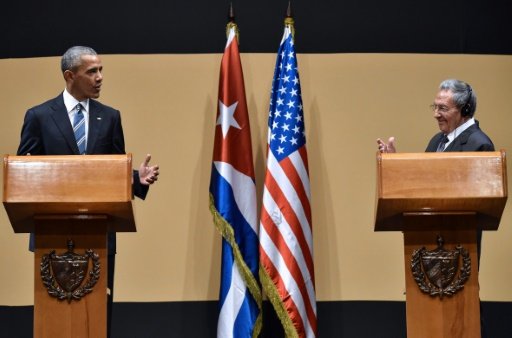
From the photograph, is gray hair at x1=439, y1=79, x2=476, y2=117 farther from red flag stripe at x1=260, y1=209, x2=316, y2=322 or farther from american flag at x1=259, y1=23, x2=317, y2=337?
red flag stripe at x1=260, y1=209, x2=316, y2=322

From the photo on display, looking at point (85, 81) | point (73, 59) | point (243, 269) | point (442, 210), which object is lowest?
point (243, 269)

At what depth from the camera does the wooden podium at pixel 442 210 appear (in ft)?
13.2

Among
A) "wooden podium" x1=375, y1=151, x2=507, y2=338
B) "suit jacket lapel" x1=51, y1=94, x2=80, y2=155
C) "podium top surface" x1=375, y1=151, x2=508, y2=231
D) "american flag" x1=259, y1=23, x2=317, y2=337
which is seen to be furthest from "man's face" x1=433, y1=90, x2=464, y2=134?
"suit jacket lapel" x1=51, y1=94, x2=80, y2=155

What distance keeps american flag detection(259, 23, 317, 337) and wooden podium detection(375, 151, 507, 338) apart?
70.8 inches

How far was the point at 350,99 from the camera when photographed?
6395mm

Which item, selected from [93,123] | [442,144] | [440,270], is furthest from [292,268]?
[440,270]

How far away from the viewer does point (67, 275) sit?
4.18 metres

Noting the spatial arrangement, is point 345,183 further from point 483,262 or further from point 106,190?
point 106,190

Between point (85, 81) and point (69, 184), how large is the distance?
1047 mm

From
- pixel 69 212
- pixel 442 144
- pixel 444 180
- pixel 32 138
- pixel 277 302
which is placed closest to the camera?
pixel 444 180

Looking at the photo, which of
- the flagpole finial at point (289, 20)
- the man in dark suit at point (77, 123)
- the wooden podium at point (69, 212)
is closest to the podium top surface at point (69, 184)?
the wooden podium at point (69, 212)

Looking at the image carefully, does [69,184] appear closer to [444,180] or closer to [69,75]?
[69,75]

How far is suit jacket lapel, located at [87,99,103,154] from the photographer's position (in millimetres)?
4883

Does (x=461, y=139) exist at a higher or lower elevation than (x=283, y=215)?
higher
